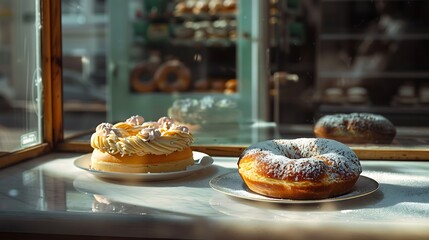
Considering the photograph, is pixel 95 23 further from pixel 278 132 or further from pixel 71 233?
pixel 71 233

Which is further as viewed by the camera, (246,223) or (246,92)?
(246,92)

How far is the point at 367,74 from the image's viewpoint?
4.28m

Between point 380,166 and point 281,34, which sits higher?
point 281,34

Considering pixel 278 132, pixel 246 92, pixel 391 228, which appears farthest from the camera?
pixel 246 92

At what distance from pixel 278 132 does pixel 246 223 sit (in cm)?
81

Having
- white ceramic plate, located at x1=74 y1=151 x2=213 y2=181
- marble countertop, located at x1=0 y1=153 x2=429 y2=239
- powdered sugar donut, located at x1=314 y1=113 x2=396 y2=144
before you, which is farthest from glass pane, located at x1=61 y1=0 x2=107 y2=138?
marble countertop, located at x1=0 y1=153 x2=429 y2=239

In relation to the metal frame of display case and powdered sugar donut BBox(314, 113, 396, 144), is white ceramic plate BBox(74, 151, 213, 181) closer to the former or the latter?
the metal frame of display case

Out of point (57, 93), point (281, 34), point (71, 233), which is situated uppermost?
point (281, 34)

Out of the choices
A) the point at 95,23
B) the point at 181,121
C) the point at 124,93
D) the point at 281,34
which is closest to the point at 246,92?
the point at 281,34

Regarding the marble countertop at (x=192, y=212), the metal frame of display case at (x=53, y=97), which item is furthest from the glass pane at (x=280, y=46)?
the marble countertop at (x=192, y=212)

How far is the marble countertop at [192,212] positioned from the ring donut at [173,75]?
2.86 m

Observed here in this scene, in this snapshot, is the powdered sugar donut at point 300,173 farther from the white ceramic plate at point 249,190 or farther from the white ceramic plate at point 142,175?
the white ceramic plate at point 142,175

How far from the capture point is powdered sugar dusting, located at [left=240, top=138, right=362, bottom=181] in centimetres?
87

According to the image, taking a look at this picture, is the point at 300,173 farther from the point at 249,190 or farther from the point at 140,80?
the point at 140,80
